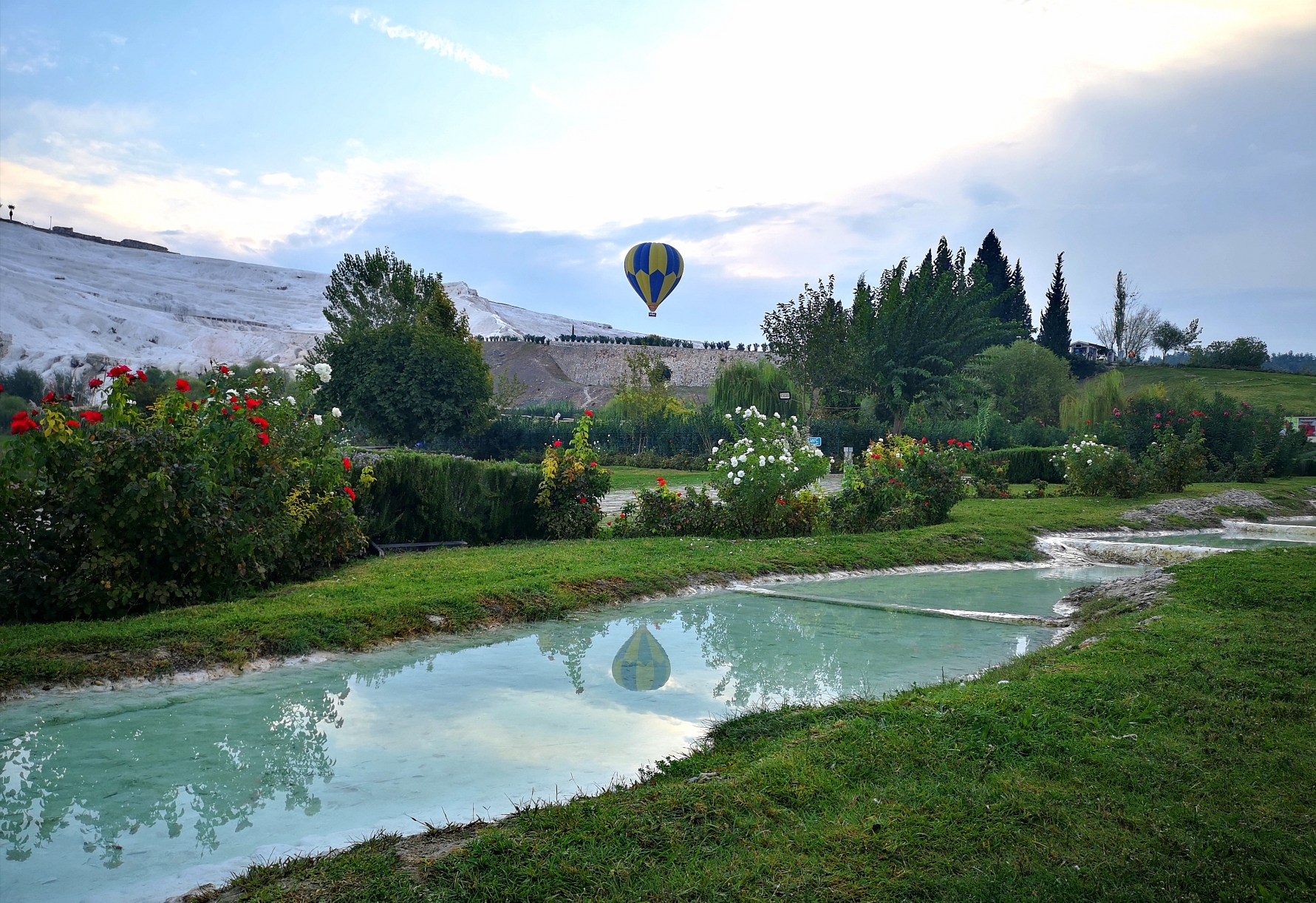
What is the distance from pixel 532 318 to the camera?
570ft

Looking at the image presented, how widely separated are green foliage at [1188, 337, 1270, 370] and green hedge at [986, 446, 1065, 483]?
64.9 m

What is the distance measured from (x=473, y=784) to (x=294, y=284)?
16251 centimetres

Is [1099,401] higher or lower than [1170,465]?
higher

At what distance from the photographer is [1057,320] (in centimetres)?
7269

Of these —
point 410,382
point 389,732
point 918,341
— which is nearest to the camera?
point 389,732

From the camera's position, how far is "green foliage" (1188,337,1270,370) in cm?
7981

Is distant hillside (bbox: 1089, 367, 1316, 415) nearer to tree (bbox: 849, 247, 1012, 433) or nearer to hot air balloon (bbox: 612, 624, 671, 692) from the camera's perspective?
tree (bbox: 849, 247, 1012, 433)

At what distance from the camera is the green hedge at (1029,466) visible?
1009 inches

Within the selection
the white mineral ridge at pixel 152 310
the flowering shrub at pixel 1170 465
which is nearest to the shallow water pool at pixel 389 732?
the flowering shrub at pixel 1170 465

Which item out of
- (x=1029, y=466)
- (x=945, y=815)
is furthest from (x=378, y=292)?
(x=945, y=815)

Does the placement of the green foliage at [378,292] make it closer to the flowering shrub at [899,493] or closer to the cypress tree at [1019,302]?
the flowering shrub at [899,493]

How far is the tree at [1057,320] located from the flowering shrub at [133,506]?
243 feet

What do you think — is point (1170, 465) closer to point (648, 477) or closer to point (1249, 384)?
point (648, 477)

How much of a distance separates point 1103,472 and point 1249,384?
59.7 m
